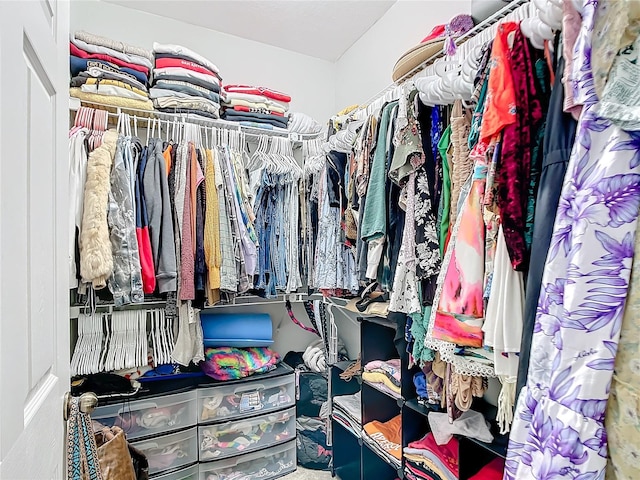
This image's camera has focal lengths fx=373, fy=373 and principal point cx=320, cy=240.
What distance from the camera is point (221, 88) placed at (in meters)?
2.17

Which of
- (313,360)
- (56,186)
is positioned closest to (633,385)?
(56,186)

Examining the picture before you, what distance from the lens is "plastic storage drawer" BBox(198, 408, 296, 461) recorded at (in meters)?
1.92

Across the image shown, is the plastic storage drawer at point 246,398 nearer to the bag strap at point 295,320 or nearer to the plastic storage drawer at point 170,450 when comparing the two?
the plastic storage drawer at point 170,450

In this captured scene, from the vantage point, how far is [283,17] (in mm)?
2242

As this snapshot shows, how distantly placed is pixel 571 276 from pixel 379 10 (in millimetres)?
2156

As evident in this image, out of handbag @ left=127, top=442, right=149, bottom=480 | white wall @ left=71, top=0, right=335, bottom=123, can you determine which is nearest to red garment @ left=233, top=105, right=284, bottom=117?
white wall @ left=71, top=0, right=335, bottom=123

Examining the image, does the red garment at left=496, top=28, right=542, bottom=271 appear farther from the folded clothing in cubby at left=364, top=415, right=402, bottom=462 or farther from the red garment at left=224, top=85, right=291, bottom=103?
the red garment at left=224, top=85, right=291, bottom=103

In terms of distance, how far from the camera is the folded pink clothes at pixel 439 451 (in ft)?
4.46

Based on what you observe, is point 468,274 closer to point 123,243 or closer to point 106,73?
point 123,243

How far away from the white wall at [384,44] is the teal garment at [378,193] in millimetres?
837

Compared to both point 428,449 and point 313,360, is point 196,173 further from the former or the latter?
point 428,449

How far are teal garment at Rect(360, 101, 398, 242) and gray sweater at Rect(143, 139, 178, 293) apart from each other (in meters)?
0.91

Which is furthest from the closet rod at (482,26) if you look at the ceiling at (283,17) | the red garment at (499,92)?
the ceiling at (283,17)

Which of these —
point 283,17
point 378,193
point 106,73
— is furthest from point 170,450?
point 283,17
